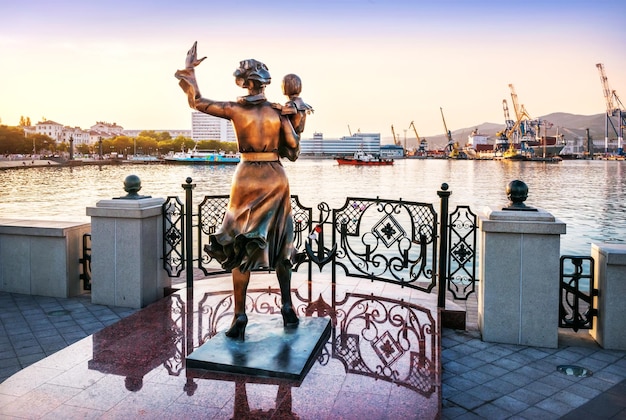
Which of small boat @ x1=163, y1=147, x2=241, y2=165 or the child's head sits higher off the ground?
small boat @ x1=163, y1=147, x2=241, y2=165

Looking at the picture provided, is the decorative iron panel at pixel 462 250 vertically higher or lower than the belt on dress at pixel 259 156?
lower

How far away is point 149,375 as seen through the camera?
3707mm

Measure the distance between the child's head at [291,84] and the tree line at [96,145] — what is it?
109m

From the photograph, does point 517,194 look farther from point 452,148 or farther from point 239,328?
point 452,148

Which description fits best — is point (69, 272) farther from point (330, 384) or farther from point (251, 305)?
point (330, 384)

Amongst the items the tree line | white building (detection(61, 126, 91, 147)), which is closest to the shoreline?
the tree line

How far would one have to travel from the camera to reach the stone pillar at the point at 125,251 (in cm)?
568

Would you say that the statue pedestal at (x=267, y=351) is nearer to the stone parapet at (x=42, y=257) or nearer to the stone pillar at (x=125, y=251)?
the stone pillar at (x=125, y=251)

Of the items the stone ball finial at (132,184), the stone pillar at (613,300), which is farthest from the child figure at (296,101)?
the stone pillar at (613,300)

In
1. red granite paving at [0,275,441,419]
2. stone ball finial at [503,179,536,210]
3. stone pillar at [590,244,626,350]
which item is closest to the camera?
red granite paving at [0,275,441,419]

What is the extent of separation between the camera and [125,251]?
5.74 m

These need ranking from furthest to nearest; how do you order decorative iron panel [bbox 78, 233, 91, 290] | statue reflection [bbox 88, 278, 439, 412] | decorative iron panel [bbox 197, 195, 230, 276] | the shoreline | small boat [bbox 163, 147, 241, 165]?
small boat [bbox 163, 147, 241, 165] < the shoreline < decorative iron panel [bbox 197, 195, 230, 276] < decorative iron panel [bbox 78, 233, 91, 290] < statue reflection [bbox 88, 278, 439, 412]

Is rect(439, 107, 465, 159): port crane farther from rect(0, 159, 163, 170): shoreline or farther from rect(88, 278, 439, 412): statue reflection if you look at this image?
rect(88, 278, 439, 412): statue reflection

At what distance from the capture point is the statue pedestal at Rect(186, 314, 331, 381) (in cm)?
367
